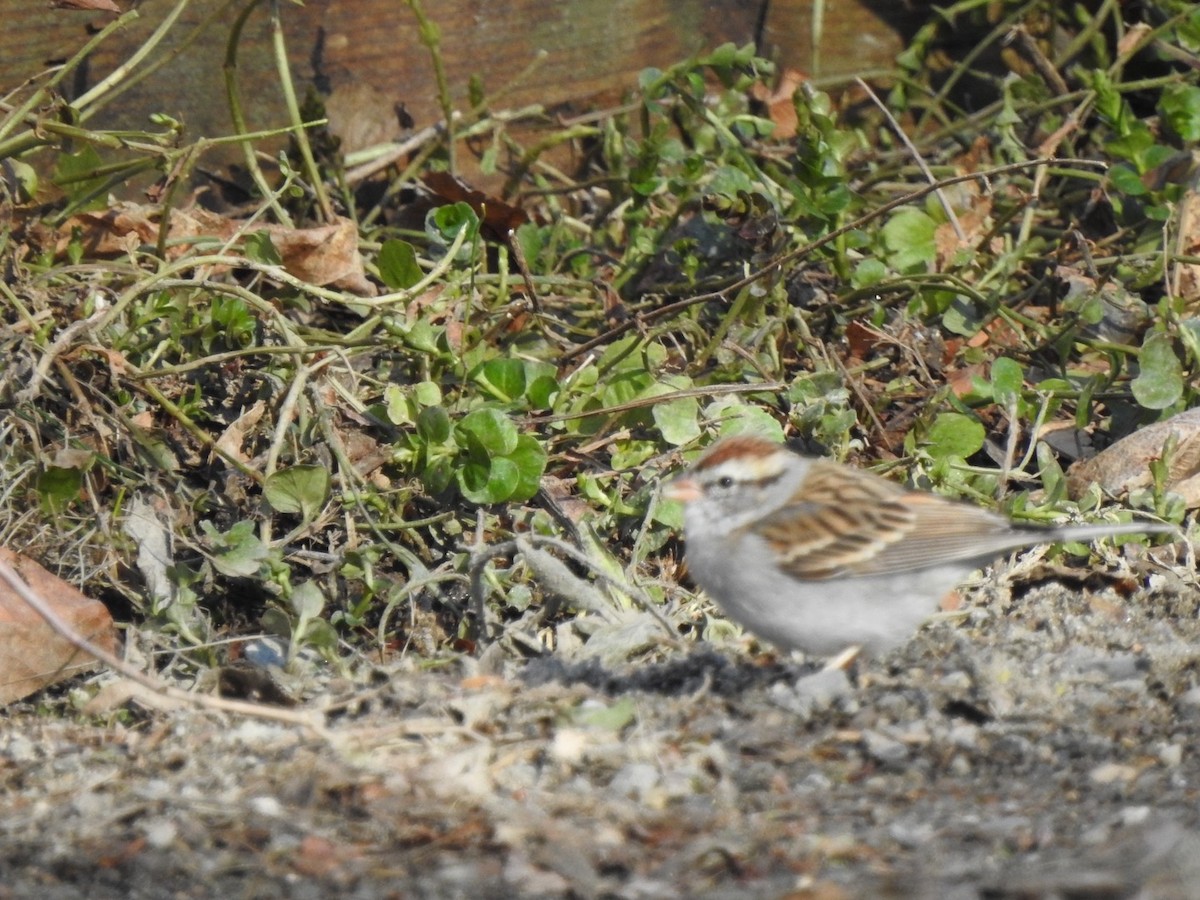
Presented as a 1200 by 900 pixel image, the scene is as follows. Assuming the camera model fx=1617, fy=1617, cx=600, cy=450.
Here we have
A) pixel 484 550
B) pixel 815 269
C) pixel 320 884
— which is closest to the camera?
pixel 320 884

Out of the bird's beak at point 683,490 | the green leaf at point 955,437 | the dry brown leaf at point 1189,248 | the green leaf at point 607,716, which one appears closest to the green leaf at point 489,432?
the bird's beak at point 683,490

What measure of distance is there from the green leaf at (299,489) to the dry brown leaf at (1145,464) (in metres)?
2.07

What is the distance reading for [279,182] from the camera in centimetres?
521

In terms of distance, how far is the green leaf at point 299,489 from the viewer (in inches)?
154

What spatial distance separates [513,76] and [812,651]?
2986mm

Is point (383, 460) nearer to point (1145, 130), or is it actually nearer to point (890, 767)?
point (890, 767)

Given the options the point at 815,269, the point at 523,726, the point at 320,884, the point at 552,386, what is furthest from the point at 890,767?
the point at 815,269

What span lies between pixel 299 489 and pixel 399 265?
2.69ft

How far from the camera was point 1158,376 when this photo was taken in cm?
447

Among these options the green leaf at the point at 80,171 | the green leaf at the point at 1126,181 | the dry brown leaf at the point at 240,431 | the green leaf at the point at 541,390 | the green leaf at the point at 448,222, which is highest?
the green leaf at the point at 80,171

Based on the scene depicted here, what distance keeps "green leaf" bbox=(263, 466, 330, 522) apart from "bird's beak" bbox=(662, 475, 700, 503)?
0.86 metres

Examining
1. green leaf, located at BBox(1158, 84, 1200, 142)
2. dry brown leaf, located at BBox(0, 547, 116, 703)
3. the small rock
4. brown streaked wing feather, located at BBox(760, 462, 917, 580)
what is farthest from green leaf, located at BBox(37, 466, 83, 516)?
green leaf, located at BBox(1158, 84, 1200, 142)

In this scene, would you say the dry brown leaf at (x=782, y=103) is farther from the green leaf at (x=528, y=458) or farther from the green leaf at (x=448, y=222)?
the green leaf at (x=528, y=458)

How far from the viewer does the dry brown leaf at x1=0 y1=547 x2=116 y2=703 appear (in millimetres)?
3576
